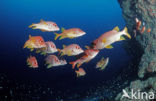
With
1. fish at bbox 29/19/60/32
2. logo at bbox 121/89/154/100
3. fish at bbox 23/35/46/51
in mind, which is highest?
fish at bbox 29/19/60/32

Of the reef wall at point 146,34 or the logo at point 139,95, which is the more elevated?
the reef wall at point 146,34

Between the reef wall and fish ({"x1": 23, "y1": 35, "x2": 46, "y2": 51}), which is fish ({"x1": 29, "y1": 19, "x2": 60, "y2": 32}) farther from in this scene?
the reef wall

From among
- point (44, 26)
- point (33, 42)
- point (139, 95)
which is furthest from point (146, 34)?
point (33, 42)

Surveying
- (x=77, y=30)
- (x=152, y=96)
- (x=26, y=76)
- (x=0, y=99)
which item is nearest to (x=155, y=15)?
(x=152, y=96)

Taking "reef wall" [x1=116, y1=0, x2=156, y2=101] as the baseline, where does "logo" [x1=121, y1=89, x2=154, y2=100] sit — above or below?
below

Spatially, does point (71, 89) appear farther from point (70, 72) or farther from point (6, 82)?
point (6, 82)

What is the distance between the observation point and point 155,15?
836cm

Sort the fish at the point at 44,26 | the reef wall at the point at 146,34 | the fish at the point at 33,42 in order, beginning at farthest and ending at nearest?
1. the reef wall at the point at 146,34
2. the fish at the point at 33,42
3. the fish at the point at 44,26

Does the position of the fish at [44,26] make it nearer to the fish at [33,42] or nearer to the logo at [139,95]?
the fish at [33,42]

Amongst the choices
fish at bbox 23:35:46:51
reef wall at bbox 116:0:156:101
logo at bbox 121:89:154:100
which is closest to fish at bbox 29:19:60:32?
fish at bbox 23:35:46:51

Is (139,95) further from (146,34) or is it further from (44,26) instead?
(44,26)

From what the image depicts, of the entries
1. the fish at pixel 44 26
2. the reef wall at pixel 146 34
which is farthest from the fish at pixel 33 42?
the reef wall at pixel 146 34

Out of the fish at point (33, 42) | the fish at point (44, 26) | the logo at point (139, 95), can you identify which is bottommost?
the logo at point (139, 95)

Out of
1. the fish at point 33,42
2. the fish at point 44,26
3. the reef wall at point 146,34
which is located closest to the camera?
the fish at point 44,26
